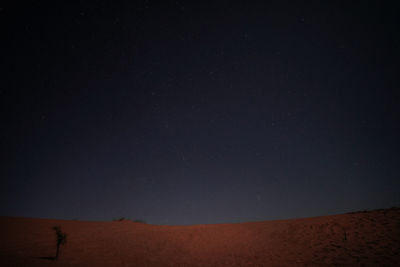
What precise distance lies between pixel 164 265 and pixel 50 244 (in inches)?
435

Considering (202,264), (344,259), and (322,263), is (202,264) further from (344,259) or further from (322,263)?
(344,259)

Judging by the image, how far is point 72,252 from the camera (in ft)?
48.9

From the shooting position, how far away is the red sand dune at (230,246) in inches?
510

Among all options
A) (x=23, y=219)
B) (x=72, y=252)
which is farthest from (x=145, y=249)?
(x=23, y=219)

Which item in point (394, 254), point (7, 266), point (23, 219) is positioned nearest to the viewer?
point (7, 266)

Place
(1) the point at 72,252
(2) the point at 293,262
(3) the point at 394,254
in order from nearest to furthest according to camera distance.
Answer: (3) the point at 394,254 < (2) the point at 293,262 < (1) the point at 72,252

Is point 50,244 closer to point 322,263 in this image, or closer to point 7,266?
point 7,266

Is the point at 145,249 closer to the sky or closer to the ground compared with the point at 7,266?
closer to the ground

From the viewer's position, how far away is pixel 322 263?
12.5 m

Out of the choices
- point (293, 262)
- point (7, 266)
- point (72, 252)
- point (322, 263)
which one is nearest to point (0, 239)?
point (72, 252)

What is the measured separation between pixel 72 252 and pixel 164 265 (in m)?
7.48

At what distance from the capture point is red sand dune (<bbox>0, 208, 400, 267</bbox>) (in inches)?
510

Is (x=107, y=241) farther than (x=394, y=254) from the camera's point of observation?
Yes

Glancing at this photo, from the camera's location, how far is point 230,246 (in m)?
18.6
